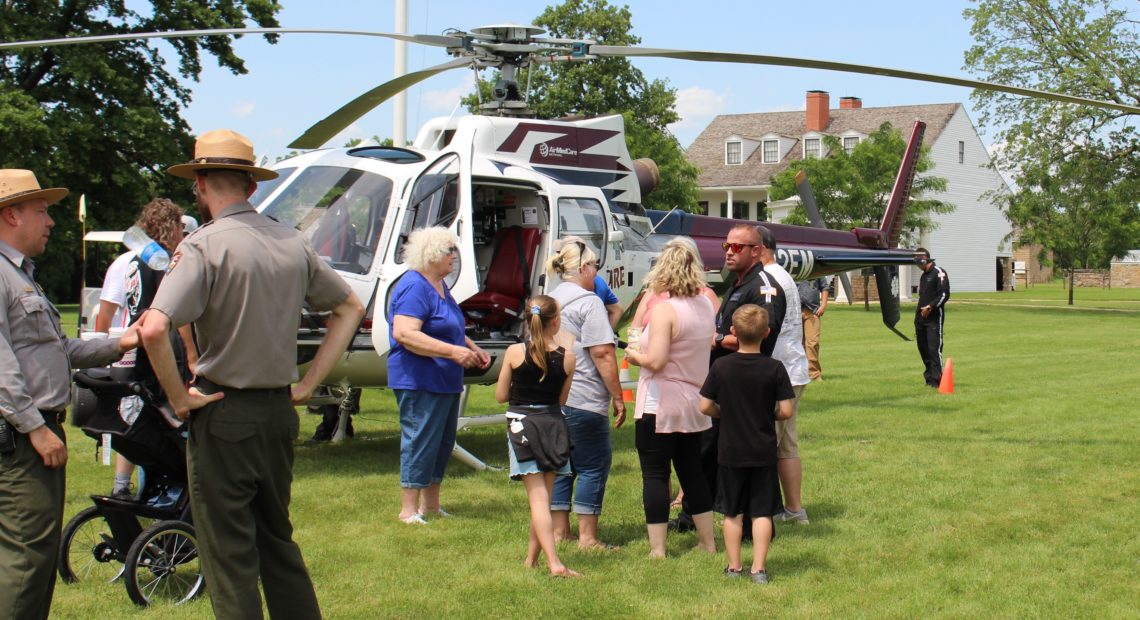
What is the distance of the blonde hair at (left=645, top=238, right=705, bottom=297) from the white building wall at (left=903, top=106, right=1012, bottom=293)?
4832 centimetres

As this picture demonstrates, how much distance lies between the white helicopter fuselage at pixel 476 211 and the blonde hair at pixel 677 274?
224 centimetres

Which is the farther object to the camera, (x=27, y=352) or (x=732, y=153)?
(x=732, y=153)

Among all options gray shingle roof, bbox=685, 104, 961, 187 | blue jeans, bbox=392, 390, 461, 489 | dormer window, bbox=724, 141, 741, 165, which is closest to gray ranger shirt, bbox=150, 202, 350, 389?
blue jeans, bbox=392, 390, 461, 489

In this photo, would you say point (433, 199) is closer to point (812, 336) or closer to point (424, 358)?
point (424, 358)

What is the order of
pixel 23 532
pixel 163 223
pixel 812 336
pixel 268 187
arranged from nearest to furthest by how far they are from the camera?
1. pixel 23 532
2. pixel 163 223
3. pixel 268 187
4. pixel 812 336

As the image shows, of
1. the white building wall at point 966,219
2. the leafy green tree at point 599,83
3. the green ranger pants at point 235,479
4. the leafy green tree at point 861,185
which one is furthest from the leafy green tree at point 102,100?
the white building wall at point 966,219

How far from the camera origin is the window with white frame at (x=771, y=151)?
2156 inches

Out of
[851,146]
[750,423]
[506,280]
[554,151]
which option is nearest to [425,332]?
[750,423]

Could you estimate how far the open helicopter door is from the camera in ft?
26.1

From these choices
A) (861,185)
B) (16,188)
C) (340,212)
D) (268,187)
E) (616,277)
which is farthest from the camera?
(861,185)

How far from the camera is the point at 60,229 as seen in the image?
32.0 m

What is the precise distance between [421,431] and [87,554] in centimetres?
200

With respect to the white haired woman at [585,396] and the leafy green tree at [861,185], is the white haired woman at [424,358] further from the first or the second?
the leafy green tree at [861,185]

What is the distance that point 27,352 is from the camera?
398 cm
